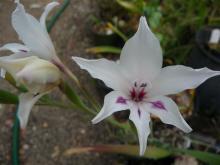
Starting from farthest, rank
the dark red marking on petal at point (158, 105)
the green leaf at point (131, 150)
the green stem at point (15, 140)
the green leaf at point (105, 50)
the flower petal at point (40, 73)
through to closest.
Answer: the green leaf at point (105, 50), the green stem at point (15, 140), the green leaf at point (131, 150), the dark red marking on petal at point (158, 105), the flower petal at point (40, 73)

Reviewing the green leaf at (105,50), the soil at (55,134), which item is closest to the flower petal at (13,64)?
the soil at (55,134)

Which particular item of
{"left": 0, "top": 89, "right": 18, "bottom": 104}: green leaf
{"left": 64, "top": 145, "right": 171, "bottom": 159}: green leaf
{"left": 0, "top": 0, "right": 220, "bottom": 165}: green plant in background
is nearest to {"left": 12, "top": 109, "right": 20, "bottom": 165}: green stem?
{"left": 0, "top": 0, "right": 220, "bottom": 165}: green plant in background

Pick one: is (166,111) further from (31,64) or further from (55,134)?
(55,134)

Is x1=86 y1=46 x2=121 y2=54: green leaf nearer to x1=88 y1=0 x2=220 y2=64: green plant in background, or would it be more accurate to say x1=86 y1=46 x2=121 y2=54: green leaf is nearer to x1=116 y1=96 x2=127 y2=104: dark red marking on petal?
x1=88 y1=0 x2=220 y2=64: green plant in background

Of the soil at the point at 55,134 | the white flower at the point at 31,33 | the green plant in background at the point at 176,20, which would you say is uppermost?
the white flower at the point at 31,33

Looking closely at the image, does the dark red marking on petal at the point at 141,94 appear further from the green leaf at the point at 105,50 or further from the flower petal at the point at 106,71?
the green leaf at the point at 105,50

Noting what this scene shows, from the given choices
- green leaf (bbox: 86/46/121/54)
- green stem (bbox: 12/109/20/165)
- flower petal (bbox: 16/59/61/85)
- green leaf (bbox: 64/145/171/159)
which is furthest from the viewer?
green leaf (bbox: 86/46/121/54)
